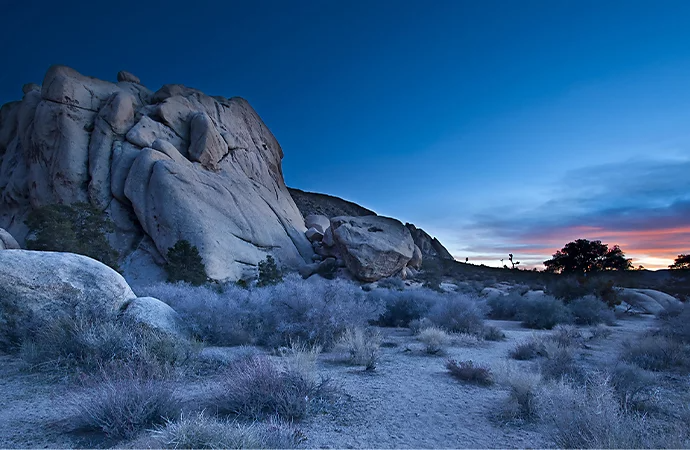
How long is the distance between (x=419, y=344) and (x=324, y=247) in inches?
957

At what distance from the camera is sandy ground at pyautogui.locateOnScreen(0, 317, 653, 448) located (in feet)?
13.7

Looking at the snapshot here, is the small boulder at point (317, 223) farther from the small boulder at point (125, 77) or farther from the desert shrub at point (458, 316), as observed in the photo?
the desert shrub at point (458, 316)

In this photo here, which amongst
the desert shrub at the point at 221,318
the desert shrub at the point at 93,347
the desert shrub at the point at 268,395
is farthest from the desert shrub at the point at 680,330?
the desert shrub at the point at 93,347

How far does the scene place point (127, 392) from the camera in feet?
13.7

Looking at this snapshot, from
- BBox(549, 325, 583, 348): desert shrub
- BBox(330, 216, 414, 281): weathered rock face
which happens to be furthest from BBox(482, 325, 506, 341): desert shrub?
BBox(330, 216, 414, 281): weathered rock face

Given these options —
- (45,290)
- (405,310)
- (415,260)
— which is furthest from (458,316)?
(415,260)

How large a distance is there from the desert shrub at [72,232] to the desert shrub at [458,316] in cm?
1676

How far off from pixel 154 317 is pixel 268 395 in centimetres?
477

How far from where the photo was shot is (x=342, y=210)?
74.9m

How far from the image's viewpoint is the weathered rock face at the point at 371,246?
28.0 metres

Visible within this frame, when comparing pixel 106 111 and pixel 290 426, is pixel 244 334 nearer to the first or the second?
pixel 290 426

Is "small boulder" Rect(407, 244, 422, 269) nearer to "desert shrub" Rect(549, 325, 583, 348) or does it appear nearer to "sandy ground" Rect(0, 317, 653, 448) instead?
"desert shrub" Rect(549, 325, 583, 348)

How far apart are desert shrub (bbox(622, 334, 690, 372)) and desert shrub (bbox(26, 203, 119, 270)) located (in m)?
21.6

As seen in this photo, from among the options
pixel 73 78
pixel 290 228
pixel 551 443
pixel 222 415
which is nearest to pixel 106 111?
pixel 73 78
